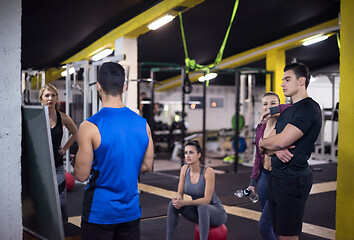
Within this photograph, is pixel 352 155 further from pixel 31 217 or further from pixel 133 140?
pixel 31 217

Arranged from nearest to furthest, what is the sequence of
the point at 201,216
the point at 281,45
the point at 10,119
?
1. the point at 10,119
2. the point at 201,216
3. the point at 281,45

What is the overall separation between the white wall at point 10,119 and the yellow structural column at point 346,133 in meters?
2.15

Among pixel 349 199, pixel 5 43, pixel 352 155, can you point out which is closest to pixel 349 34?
pixel 352 155

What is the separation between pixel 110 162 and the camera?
159 cm

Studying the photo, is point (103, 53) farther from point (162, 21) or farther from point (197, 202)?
point (197, 202)

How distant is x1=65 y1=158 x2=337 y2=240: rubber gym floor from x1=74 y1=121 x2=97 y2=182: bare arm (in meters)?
0.97

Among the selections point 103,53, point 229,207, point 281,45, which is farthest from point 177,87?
point 229,207

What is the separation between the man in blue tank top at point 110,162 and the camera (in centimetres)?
156

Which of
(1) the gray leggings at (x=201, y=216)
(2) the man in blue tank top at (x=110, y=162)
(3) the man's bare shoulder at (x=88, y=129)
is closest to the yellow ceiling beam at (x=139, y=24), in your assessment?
(1) the gray leggings at (x=201, y=216)

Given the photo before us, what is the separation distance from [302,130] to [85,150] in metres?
1.03

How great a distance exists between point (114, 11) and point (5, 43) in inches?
147

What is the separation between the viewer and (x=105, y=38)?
6.45 metres

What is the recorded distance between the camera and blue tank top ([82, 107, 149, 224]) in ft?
5.17

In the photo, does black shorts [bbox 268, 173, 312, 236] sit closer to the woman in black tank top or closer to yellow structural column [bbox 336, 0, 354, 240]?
yellow structural column [bbox 336, 0, 354, 240]
